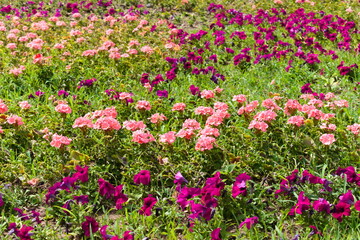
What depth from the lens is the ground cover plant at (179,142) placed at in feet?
9.95

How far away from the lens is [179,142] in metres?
3.97

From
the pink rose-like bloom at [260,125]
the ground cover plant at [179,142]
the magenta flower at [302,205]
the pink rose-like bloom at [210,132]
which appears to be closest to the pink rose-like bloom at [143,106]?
the ground cover plant at [179,142]

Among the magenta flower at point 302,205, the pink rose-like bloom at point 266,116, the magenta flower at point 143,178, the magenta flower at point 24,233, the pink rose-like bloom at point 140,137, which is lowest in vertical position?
the magenta flower at point 24,233

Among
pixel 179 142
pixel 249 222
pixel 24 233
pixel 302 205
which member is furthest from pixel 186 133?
pixel 24 233

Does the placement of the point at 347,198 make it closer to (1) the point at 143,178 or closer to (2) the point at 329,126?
(2) the point at 329,126

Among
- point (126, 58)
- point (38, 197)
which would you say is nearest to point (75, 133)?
point (38, 197)

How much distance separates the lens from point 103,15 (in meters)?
8.49

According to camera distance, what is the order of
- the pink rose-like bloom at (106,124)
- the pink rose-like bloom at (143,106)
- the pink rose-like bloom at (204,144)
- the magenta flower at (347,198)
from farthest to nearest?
the pink rose-like bloom at (143,106), the pink rose-like bloom at (106,124), the pink rose-like bloom at (204,144), the magenta flower at (347,198)

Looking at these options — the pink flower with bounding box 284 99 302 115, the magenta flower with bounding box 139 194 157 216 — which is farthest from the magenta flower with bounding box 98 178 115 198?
the pink flower with bounding box 284 99 302 115

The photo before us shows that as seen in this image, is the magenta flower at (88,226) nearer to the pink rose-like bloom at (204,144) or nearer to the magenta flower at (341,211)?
the pink rose-like bloom at (204,144)

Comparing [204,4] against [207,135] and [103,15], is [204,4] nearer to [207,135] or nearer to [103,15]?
[103,15]

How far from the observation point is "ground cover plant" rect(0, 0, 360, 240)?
3031 mm

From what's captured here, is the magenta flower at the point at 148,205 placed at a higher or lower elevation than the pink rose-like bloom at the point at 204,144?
lower

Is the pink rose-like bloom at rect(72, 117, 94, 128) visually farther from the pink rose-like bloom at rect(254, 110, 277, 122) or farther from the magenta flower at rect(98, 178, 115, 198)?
the pink rose-like bloom at rect(254, 110, 277, 122)
